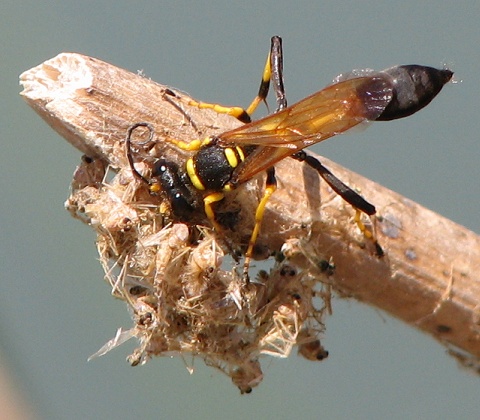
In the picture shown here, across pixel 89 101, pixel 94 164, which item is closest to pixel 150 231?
pixel 94 164

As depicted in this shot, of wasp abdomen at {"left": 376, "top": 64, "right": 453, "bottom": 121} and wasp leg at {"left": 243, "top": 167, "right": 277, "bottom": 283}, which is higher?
wasp abdomen at {"left": 376, "top": 64, "right": 453, "bottom": 121}

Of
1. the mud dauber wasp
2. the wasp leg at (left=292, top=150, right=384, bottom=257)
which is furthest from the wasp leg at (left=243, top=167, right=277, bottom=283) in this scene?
the wasp leg at (left=292, top=150, right=384, bottom=257)

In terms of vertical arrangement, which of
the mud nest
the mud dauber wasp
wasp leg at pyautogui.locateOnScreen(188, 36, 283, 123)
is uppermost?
wasp leg at pyautogui.locateOnScreen(188, 36, 283, 123)

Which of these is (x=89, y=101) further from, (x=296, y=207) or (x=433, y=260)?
(x=433, y=260)

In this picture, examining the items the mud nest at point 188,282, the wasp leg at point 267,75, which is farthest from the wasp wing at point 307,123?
the mud nest at point 188,282

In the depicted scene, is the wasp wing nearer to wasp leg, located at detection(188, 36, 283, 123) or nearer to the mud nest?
wasp leg, located at detection(188, 36, 283, 123)

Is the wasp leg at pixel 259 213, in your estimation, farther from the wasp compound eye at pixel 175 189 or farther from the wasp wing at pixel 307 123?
the wasp compound eye at pixel 175 189
